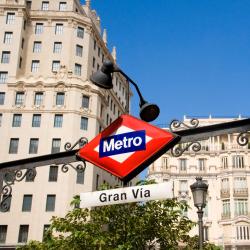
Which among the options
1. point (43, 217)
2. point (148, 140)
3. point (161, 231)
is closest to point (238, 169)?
point (43, 217)

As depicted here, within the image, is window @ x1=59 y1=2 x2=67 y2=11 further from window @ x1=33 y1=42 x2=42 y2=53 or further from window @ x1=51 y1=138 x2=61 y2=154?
window @ x1=51 y1=138 x2=61 y2=154

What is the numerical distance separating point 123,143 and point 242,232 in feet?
172

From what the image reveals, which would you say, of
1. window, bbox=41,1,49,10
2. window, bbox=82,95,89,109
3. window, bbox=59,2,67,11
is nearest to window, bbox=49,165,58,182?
window, bbox=82,95,89,109

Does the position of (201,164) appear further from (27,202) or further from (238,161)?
(27,202)

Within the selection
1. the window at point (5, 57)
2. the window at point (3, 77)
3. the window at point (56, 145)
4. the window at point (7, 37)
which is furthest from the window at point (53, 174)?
the window at point (7, 37)

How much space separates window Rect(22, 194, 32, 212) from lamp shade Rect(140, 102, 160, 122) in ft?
121

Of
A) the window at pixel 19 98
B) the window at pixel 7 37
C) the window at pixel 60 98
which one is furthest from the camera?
the window at pixel 7 37

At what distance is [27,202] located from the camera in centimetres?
4141

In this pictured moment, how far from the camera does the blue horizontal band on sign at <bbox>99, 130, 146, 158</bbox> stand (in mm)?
5926

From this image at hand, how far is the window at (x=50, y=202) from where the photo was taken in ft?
135

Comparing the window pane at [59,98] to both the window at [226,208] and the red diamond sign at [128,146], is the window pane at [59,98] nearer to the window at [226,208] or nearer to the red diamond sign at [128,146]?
the window at [226,208]

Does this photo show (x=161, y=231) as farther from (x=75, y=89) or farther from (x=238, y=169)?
(x=238, y=169)

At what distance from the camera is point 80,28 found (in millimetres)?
51406

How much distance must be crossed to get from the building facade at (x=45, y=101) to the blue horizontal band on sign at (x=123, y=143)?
32.7 m
